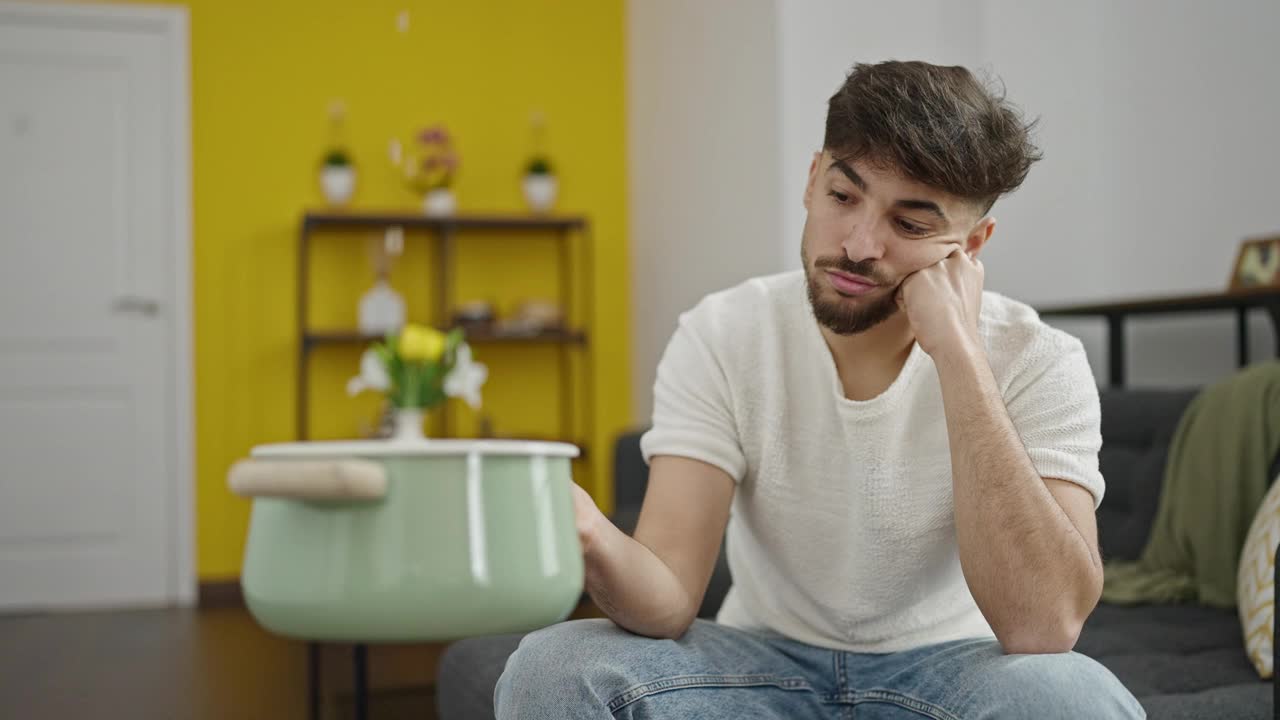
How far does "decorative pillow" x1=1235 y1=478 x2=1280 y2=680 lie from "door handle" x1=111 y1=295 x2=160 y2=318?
4.03m

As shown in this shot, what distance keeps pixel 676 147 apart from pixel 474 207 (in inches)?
38.2

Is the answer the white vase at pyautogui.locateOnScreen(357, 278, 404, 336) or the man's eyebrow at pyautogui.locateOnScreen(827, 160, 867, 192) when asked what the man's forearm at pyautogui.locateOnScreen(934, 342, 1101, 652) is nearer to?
the man's eyebrow at pyautogui.locateOnScreen(827, 160, 867, 192)

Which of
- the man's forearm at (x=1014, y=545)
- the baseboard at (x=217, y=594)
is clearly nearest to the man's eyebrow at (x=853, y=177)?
the man's forearm at (x=1014, y=545)

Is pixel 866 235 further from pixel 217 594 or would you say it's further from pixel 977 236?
pixel 217 594

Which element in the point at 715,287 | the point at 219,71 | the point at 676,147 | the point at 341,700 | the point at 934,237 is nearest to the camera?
the point at 934,237

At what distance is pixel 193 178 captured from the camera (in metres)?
→ 4.87

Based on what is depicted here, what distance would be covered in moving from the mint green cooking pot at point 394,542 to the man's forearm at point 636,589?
1.64ft

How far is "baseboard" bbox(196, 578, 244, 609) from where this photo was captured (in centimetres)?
481

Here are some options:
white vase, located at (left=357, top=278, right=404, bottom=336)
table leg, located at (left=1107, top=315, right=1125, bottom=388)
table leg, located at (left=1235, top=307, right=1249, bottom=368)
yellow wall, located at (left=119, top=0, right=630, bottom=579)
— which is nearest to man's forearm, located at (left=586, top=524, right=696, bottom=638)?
table leg, located at (left=1235, top=307, right=1249, bottom=368)

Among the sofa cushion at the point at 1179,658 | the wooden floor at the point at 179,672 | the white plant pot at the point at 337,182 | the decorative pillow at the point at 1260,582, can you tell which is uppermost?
the white plant pot at the point at 337,182

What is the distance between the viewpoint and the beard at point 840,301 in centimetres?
132

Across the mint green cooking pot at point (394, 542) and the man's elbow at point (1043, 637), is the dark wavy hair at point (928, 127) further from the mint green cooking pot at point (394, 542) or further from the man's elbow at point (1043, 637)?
the mint green cooking pot at point (394, 542)

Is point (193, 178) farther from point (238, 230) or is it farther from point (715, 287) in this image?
point (715, 287)

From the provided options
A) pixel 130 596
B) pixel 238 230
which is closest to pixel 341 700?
pixel 130 596
